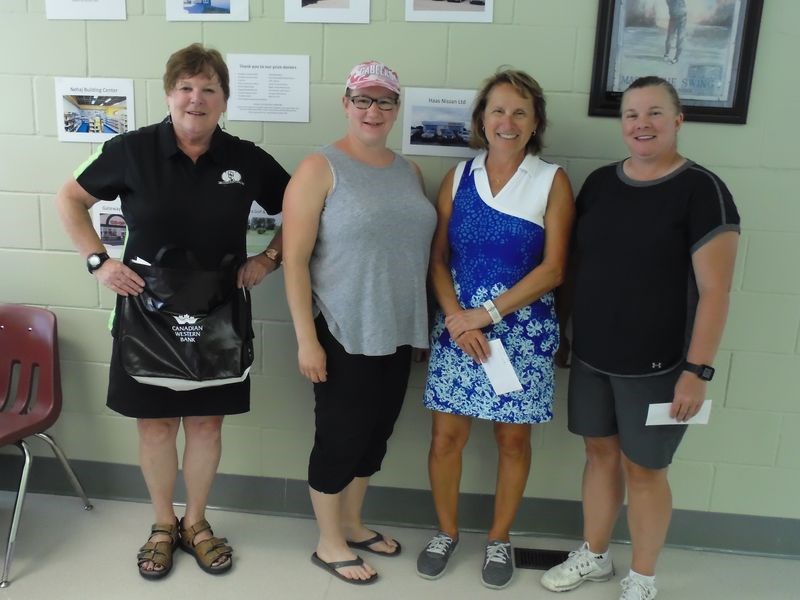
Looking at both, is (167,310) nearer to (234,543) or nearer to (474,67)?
(234,543)

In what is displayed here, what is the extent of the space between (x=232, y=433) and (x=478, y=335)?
118 cm

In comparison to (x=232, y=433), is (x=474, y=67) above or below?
above

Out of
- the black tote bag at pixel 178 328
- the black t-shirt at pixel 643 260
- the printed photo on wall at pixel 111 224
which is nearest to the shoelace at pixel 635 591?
the black t-shirt at pixel 643 260

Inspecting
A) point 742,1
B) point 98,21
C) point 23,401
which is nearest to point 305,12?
point 98,21

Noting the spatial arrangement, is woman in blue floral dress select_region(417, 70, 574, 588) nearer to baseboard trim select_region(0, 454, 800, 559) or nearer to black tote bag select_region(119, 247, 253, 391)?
baseboard trim select_region(0, 454, 800, 559)

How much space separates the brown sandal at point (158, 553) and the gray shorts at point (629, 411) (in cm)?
145

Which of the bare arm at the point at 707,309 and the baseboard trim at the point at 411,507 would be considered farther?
the baseboard trim at the point at 411,507

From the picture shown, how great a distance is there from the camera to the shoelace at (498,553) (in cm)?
218

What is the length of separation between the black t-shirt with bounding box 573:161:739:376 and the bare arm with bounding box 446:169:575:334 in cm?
6

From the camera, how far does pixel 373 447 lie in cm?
214

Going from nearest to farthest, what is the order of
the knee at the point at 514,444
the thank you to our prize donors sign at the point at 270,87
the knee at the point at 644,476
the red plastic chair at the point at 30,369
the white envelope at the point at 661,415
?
the white envelope at the point at 661,415, the knee at the point at 644,476, the knee at the point at 514,444, the thank you to our prize donors sign at the point at 270,87, the red plastic chair at the point at 30,369

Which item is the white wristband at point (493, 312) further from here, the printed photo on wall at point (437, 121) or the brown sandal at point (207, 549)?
the brown sandal at point (207, 549)

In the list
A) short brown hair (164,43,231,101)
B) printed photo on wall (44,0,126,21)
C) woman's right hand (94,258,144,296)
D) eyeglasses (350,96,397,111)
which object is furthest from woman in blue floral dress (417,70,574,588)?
printed photo on wall (44,0,126,21)

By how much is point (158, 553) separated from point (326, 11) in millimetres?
1950
